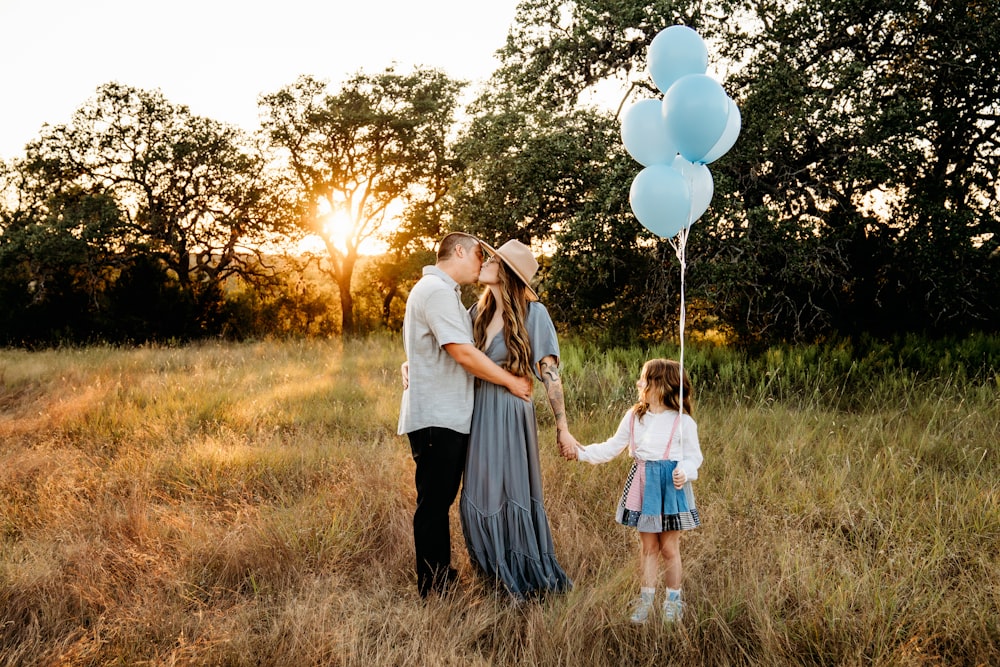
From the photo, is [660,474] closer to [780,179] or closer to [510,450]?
[510,450]

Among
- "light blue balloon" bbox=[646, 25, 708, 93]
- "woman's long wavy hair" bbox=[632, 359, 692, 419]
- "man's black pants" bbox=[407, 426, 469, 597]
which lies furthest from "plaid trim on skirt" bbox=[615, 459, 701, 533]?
"light blue balloon" bbox=[646, 25, 708, 93]

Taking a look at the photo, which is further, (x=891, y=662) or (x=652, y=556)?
(x=652, y=556)

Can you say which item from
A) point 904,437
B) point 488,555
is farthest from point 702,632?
point 904,437

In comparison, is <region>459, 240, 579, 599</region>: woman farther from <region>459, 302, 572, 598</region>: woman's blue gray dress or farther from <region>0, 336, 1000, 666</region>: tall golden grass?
<region>0, 336, 1000, 666</region>: tall golden grass

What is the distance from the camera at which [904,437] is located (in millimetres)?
5105

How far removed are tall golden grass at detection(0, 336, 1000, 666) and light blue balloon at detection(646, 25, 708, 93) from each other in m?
2.66

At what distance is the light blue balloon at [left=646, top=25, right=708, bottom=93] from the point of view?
139 inches

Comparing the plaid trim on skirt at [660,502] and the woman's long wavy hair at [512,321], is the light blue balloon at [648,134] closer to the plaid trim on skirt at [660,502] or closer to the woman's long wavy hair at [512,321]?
the woman's long wavy hair at [512,321]

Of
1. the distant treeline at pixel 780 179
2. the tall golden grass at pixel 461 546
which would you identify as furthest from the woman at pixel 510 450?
the distant treeline at pixel 780 179

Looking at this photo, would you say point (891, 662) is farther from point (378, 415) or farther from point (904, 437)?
point (378, 415)

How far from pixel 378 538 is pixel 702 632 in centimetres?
196

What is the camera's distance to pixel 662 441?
2953mm

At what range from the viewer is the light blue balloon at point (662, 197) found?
330 cm

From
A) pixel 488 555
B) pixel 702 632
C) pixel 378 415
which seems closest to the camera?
pixel 702 632
